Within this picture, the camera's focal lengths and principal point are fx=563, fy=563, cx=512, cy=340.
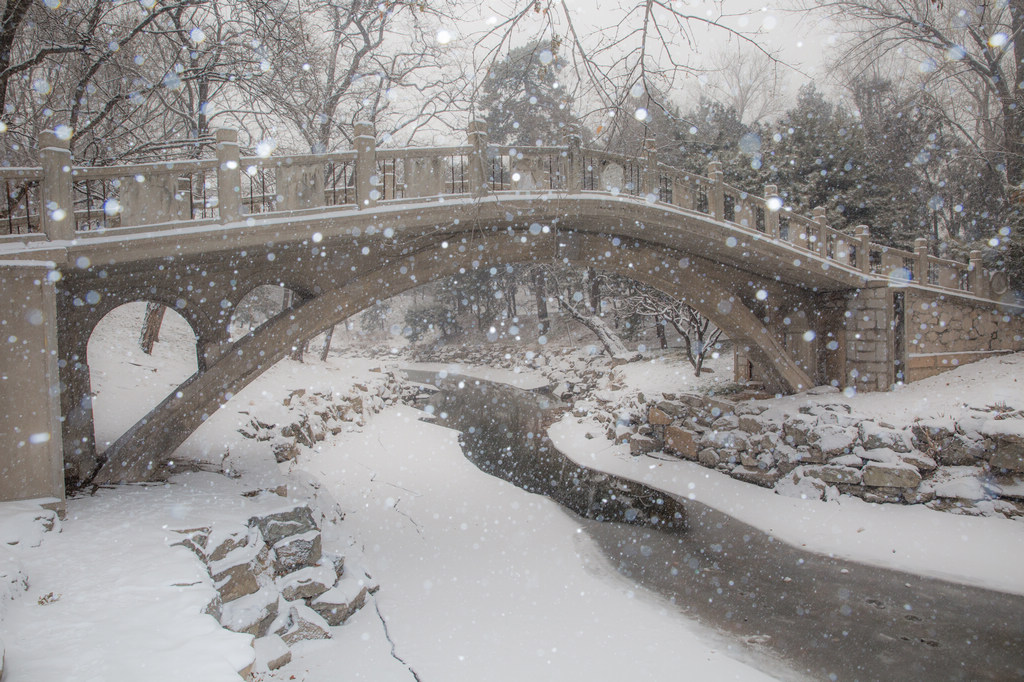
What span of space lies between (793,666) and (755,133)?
55.4 ft

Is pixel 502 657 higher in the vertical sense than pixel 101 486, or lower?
lower

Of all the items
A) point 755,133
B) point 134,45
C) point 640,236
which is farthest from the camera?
point 755,133

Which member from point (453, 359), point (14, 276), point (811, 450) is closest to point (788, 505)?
point (811, 450)

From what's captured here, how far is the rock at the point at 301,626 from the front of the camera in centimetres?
488

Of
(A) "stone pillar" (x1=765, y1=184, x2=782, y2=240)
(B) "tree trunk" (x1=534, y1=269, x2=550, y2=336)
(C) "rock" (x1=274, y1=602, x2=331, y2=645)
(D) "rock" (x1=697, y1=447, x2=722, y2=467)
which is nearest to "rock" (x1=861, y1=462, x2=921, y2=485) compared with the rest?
(D) "rock" (x1=697, y1=447, x2=722, y2=467)

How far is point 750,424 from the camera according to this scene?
1014 cm

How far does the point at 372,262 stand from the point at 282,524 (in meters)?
3.65

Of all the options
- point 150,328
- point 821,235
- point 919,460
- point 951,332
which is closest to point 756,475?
point 919,460

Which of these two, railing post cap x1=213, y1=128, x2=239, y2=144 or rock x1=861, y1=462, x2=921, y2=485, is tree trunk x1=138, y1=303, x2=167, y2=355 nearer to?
railing post cap x1=213, y1=128, x2=239, y2=144

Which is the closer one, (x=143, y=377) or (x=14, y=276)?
(x=14, y=276)

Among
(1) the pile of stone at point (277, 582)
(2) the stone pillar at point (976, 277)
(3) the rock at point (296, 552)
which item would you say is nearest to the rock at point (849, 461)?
(2) the stone pillar at point (976, 277)

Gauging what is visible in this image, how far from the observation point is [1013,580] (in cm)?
620

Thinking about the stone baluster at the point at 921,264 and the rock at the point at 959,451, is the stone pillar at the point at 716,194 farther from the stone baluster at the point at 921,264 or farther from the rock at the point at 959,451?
the rock at the point at 959,451

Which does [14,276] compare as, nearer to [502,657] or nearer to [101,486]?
[101,486]
